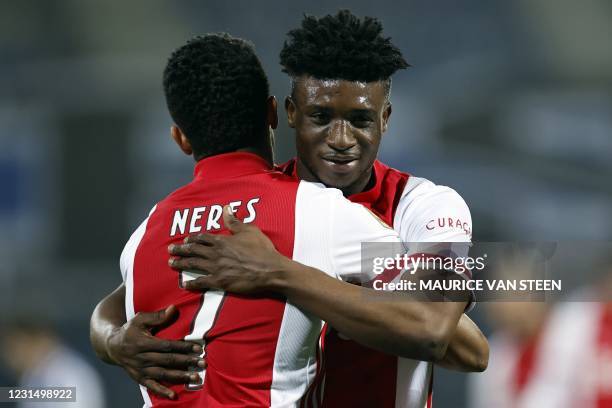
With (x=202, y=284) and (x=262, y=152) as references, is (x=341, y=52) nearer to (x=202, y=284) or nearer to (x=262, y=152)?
(x=262, y=152)

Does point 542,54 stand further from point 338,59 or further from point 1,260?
point 338,59

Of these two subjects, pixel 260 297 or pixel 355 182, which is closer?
pixel 260 297

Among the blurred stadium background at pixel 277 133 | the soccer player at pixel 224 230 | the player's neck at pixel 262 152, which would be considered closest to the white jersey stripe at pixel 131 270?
the soccer player at pixel 224 230

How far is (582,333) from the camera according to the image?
5.16 meters

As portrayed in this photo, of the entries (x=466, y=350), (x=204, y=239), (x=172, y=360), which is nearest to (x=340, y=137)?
(x=204, y=239)

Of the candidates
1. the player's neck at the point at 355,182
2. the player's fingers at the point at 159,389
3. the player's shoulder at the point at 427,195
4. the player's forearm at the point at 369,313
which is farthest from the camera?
the player's neck at the point at 355,182

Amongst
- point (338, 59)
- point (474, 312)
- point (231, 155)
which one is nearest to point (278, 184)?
point (231, 155)

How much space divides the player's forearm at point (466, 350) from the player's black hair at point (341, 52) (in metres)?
0.71

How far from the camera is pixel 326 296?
234 cm

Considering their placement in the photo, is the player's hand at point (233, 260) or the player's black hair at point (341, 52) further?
the player's black hair at point (341, 52)

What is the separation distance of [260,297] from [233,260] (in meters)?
0.11

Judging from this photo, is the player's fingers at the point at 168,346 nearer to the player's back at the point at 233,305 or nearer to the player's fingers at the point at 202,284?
the player's back at the point at 233,305

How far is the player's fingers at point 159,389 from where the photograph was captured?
246 centimetres

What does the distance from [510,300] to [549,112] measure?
2.91 meters
